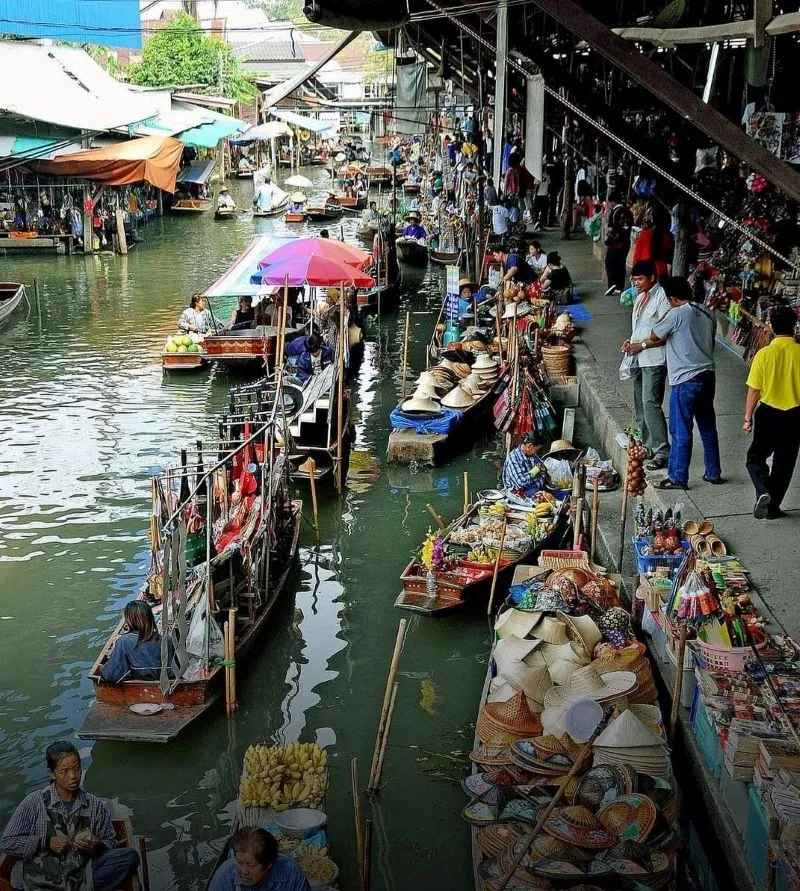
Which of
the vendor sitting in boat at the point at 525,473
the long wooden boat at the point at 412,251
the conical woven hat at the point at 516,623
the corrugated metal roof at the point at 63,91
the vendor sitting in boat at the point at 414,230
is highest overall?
the corrugated metal roof at the point at 63,91

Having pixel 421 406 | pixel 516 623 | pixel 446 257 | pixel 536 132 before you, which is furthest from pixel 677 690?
pixel 446 257

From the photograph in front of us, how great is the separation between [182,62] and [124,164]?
2012 cm

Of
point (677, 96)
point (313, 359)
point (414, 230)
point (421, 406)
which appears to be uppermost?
point (677, 96)

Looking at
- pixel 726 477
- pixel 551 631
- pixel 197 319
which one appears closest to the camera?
pixel 551 631

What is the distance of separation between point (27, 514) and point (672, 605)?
6703 mm

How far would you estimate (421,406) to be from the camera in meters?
12.3

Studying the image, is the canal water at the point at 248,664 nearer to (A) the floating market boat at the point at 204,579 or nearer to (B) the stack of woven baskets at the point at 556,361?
(A) the floating market boat at the point at 204,579

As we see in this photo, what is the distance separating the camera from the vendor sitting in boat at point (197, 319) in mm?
16297

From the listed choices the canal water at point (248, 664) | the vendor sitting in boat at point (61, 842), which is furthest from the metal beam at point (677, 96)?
the vendor sitting in boat at point (61, 842)

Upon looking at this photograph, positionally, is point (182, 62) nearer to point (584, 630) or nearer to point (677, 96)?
point (677, 96)

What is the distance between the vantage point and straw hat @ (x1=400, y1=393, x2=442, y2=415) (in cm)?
1228

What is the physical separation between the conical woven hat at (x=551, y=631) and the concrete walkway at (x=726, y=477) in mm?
1207

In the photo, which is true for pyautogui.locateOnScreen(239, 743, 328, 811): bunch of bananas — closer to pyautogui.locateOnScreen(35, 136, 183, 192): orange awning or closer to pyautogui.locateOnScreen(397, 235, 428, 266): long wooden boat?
pyautogui.locateOnScreen(397, 235, 428, 266): long wooden boat

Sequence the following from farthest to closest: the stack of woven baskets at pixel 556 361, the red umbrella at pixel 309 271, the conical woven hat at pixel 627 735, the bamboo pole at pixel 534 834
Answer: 1. the stack of woven baskets at pixel 556 361
2. the red umbrella at pixel 309 271
3. the conical woven hat at pixel 627 735
4. the bamboo pole at pixel 534 834
